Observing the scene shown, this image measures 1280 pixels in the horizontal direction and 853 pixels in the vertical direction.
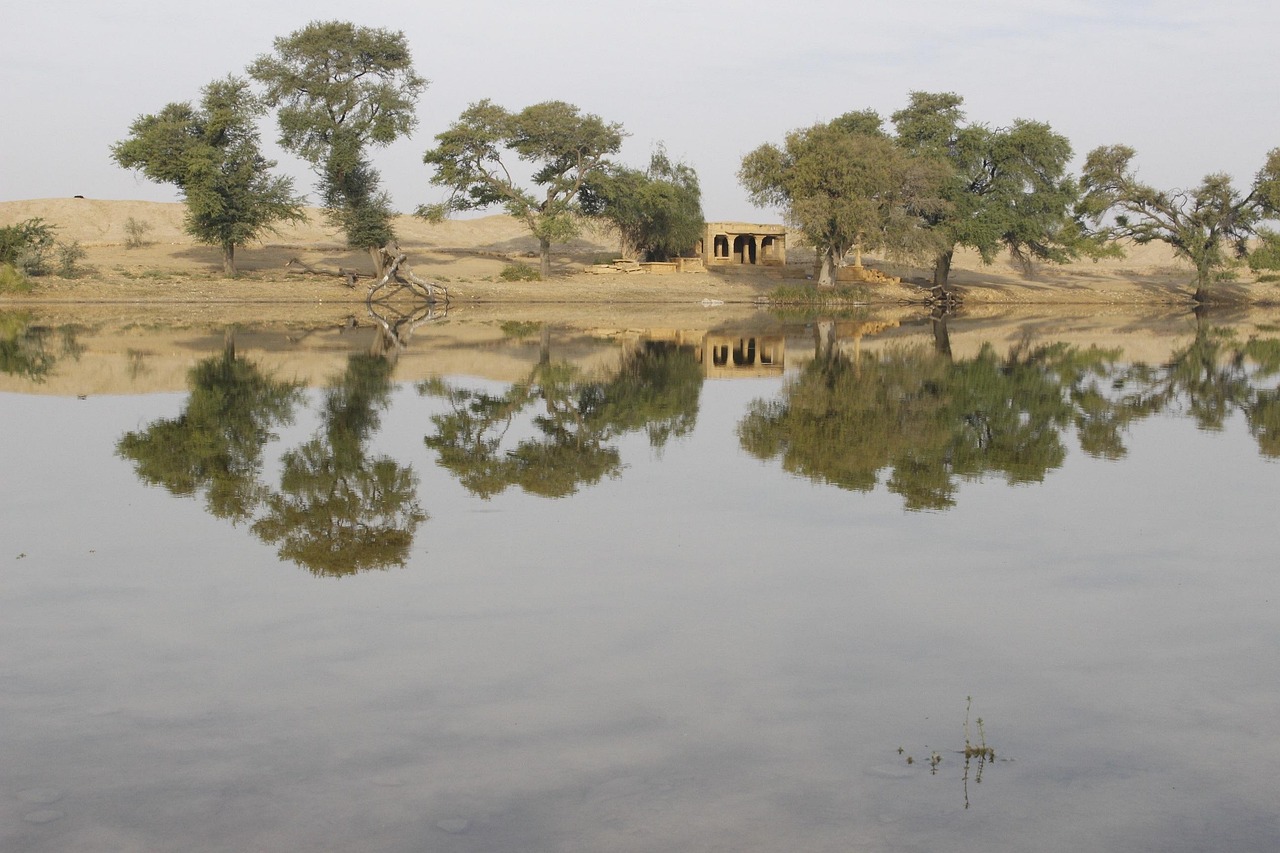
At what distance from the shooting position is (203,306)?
5566 centimetres

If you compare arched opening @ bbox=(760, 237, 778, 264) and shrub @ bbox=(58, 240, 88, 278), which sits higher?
arched opening @ bbox=(760, 237, 778, 264)

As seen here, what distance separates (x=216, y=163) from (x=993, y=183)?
38968 millimetres

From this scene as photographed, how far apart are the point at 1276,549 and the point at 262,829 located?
352 inches

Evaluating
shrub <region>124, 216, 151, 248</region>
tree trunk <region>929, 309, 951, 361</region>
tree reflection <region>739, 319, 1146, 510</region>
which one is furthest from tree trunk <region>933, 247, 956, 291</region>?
shrub <region>124, 216, 151, 248</region>

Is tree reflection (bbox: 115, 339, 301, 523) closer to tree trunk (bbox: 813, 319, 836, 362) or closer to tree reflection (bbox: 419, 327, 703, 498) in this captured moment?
tree reflection (bbox: 419, 327, 703, 498)

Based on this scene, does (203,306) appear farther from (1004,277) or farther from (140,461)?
(1004,277)

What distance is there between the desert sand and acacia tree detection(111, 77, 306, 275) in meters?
2.82

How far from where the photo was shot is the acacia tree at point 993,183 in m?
66.7

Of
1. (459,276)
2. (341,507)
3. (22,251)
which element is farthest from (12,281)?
(341,507)

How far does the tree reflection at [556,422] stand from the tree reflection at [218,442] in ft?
7.21

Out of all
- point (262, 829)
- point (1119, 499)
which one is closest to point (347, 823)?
point (262, 829)

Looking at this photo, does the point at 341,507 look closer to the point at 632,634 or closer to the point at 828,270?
the point at 632,634

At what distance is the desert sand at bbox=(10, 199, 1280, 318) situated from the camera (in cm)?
5856

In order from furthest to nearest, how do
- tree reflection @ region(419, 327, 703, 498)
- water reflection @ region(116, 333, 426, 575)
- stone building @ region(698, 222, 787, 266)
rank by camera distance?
stone building @ region(698, 222, 787, 266) < tree reflection @ region(419, 327, 703, 498) < water reflection @ region(116, 333, 426, 575)
